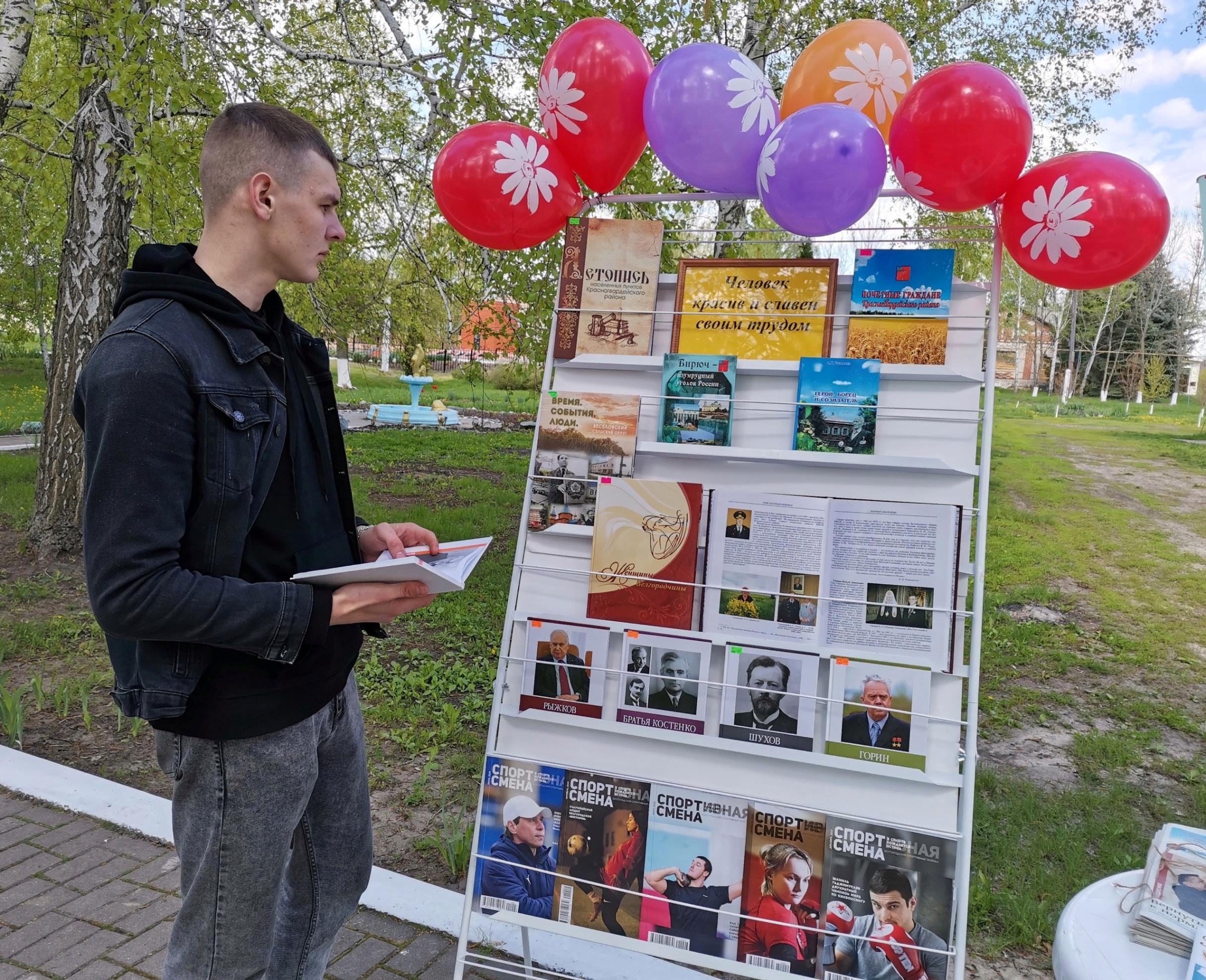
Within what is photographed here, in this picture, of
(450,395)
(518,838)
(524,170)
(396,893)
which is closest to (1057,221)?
(524,170)

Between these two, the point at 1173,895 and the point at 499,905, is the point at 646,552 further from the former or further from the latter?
the point at 1173,895

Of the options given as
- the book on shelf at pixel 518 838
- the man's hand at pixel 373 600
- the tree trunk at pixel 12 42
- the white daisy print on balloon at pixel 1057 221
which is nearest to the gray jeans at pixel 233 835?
the man's hand at pixel 373 600

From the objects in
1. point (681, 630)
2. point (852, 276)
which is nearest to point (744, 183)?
point (852, 276)

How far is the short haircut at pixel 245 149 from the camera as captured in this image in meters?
1.45

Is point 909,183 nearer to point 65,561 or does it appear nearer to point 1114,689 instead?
point 1114,689

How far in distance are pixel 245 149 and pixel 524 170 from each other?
2.79 ft

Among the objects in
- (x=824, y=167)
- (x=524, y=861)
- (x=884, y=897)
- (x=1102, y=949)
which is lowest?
(x=524, y=861)

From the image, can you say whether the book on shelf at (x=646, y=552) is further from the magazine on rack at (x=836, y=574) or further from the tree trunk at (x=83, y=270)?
the tree trunk at (x=83, y=270)

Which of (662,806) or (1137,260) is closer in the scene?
(1137,260)

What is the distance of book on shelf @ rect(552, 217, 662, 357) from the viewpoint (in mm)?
2123

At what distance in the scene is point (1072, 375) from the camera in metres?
20.5

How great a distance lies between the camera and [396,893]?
9.12 feet

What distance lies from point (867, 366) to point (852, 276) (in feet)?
0.75

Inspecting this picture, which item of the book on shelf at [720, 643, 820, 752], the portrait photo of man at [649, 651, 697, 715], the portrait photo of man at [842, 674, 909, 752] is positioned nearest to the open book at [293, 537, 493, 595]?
the portrait photo of man at [649, 651, 697, 715]
